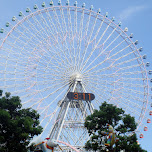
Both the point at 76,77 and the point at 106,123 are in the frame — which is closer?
the point at 106,123

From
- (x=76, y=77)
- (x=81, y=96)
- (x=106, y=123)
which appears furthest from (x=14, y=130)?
(x=76, y=77)

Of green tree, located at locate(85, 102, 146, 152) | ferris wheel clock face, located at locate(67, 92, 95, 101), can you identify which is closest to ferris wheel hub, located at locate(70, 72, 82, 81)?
ferris wheel clock face, located at locate(67, 92, 95, 101)

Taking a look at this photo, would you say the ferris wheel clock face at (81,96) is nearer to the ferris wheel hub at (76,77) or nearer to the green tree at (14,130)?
the ferris wheel hub at (76,77)

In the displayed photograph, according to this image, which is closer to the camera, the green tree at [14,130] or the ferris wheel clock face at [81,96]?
the green tree at [14,130]

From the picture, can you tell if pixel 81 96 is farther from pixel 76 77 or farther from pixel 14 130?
pixel 14 130

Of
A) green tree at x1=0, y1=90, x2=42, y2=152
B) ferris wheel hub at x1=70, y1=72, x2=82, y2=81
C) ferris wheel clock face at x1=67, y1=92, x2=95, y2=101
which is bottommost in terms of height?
green tree at x1=0, y1=90, x2=42, y2=152

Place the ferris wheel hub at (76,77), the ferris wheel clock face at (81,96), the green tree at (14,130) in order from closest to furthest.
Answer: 1. the green tree at (14,130)
2. the ferris wheel clock face at (81,96)
3. the ferris wheel hub at (76,77)

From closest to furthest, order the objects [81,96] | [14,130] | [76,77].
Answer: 1. [14,130]
2. [81,96]
3. [76,77]

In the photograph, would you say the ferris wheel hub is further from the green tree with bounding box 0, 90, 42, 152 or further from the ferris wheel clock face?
the green tree with bounding box 0, 90, 42, 152

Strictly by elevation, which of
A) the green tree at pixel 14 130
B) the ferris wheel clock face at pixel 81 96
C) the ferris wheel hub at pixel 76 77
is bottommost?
the green tree at pixel 14 130

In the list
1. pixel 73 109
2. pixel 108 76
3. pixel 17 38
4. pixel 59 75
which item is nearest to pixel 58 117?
pixel 73 109

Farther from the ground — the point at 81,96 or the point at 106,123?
the point at 81,96

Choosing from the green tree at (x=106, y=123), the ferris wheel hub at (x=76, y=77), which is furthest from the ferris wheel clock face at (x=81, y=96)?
the green tree at (x=106, y=123)

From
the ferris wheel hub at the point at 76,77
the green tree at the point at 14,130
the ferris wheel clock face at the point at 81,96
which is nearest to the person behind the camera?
the green tree at the point at 14,130
